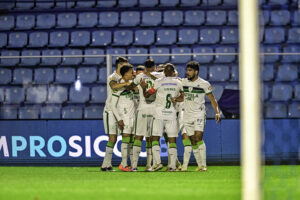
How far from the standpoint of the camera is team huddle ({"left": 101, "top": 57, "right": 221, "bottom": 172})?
11.5m

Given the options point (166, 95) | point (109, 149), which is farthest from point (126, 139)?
point (166, 95)

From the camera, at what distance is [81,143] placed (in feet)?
44.4

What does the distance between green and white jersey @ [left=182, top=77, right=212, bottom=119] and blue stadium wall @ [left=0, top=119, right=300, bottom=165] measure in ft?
5.87

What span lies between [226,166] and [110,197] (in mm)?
6613

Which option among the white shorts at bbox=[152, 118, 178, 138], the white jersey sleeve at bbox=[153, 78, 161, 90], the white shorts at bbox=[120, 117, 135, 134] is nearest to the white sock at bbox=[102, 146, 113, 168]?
the white shorts at bbox=[120, 117, 135, 134]

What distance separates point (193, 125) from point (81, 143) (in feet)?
9.31

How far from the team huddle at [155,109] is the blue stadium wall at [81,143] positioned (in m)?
1.53

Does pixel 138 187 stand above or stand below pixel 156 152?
below

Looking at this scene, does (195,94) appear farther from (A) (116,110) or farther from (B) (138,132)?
(A) (116,110)

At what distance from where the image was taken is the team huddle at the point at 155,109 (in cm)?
1146

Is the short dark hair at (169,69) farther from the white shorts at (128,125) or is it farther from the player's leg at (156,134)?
the white shorts at (128,125)

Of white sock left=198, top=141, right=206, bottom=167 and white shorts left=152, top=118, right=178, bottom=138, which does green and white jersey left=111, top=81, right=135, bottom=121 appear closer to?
white shorts left=152, top=118, right=178, bottom=138

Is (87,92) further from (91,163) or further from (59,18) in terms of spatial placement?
(59,18)

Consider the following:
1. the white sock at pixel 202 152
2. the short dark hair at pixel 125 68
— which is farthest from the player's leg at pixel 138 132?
the white sock at pixel 202 152
